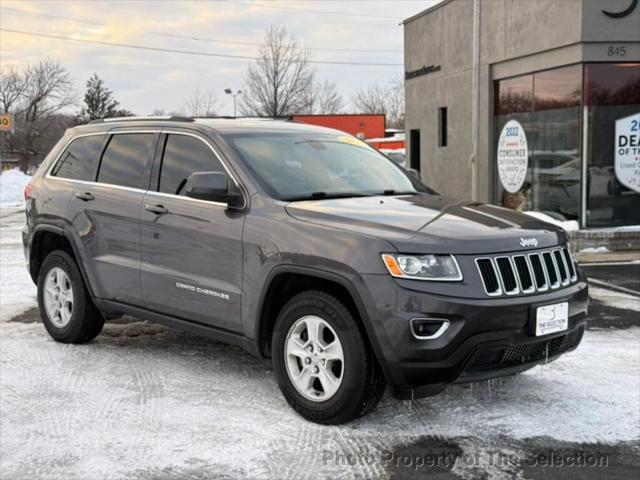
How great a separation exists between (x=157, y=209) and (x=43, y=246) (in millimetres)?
1810

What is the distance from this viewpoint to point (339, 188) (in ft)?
16.6

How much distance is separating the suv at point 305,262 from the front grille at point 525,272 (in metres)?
0.01

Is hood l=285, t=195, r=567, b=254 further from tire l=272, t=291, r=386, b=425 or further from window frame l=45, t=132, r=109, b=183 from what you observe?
window frame l=45, t=132, r=109, b=183

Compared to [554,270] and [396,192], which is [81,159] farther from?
[554,270]

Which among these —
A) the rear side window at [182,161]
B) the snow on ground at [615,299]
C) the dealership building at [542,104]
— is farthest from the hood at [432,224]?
the dealership building at [542,104]

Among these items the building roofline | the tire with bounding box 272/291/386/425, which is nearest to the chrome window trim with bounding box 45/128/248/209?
the tire with bounding box 272/291/386/425

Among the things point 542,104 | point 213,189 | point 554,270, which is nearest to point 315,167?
point 213,189

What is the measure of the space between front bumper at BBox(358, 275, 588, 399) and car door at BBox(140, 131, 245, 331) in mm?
1162

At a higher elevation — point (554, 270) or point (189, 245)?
point (189, 245)

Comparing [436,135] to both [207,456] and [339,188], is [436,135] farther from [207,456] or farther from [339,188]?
[207,456]

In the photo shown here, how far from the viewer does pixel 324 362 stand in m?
4.27

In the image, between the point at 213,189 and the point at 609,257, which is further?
the point at 609,257

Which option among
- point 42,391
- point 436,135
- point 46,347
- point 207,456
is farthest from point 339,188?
point 436,135

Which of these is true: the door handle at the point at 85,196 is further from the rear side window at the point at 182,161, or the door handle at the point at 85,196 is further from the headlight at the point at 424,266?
the headlight at the point at 424,266
